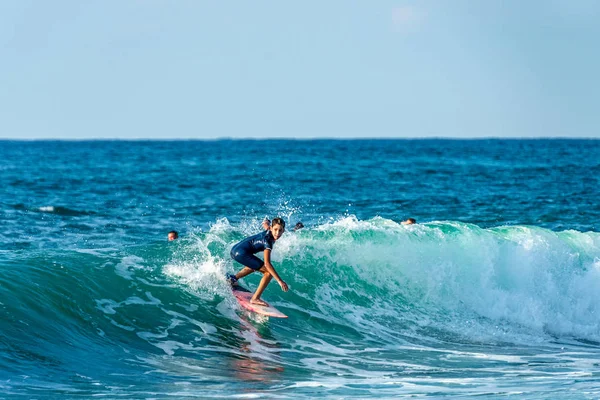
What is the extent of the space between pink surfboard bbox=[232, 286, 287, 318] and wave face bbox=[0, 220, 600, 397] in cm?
16

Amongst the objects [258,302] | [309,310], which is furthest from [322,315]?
[258,302]

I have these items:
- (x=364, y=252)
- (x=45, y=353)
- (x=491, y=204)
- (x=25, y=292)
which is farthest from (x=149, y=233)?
(x=491, y=204)

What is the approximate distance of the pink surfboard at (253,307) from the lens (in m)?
15.8

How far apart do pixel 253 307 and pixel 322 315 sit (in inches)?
69.0

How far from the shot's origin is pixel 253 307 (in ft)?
52.1

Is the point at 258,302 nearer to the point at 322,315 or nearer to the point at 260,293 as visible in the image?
the point at 260,293

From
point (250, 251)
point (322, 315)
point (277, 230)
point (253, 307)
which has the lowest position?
point (322, 315)

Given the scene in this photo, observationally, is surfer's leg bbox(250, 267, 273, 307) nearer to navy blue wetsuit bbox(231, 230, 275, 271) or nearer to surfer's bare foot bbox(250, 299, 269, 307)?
surfer's bare foot bbox(250, 299, 269, 307)

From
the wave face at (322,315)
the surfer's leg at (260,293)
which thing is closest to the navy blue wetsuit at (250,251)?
the surfer's leg at (260,293)

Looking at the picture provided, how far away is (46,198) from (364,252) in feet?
64.7

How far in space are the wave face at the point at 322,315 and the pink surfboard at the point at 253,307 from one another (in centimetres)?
16

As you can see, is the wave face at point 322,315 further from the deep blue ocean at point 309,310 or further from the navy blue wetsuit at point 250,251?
the navy blue wetsuit at point 250,251

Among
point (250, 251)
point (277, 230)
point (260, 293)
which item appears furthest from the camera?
point (260, 293)

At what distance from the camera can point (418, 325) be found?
17.1m
